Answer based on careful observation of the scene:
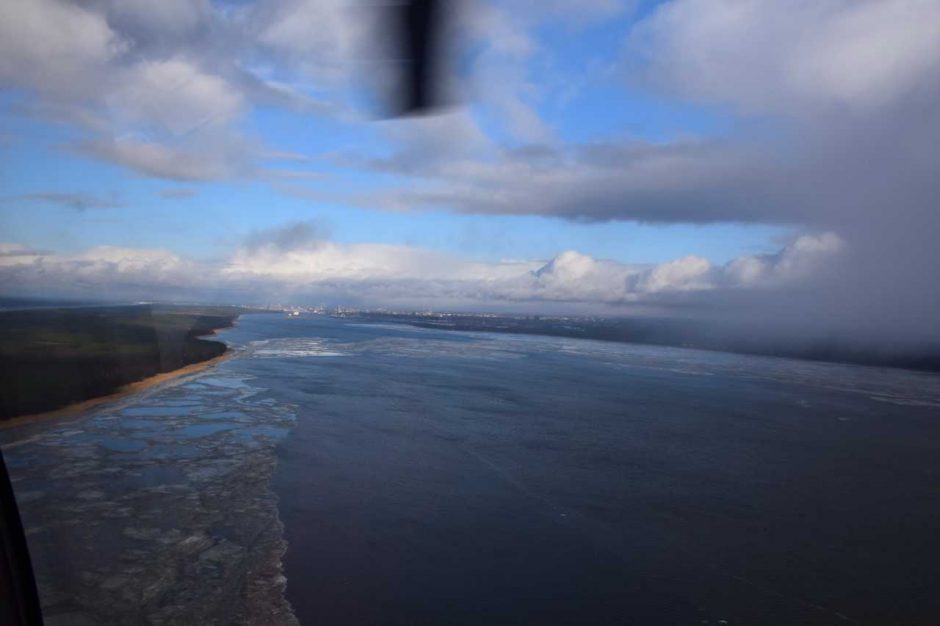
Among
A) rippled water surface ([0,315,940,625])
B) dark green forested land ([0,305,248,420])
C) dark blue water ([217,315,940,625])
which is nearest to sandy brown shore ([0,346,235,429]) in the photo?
dark green forested land ([0,305,248,420])

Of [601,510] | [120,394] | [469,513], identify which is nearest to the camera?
[469,513]

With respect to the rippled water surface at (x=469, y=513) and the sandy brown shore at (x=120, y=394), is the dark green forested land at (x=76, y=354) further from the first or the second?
the rippled water surface at (x=469, y=513)

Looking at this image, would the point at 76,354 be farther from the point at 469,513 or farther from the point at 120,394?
the point at 469,513

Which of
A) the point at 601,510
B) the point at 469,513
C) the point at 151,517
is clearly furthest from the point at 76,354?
the point at 601,510

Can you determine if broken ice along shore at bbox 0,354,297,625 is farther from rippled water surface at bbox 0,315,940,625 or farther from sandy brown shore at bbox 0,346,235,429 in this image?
sandy brown shore at bbox 0,346,235,429

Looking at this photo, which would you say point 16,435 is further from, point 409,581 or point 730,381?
point 730,381

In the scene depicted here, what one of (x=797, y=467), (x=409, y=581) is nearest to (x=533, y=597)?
(x=409, y=581)

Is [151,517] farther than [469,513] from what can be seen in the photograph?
No

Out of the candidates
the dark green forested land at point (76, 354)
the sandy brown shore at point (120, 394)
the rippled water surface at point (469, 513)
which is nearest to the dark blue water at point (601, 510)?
the rippled water surface at point (469, 513)
